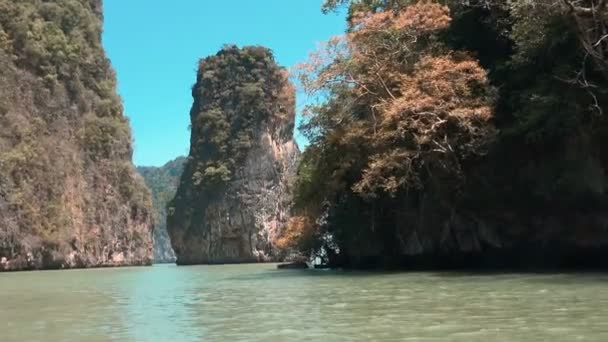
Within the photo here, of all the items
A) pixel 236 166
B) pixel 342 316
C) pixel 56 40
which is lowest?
pixel 342 316

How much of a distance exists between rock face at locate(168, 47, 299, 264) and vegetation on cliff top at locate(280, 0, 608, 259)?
42.1 metres

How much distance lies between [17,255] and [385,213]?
95.6ft

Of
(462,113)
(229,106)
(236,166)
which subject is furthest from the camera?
(229,106)

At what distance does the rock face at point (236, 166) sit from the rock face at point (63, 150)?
19.2 ft

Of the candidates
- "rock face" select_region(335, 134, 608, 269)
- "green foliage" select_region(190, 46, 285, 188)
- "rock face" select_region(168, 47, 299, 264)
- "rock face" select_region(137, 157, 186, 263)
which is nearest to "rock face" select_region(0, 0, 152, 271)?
"rock face" select_region(168, 47, 299, 264)

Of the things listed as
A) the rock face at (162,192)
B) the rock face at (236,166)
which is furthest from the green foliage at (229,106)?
the rock face at (162,192)

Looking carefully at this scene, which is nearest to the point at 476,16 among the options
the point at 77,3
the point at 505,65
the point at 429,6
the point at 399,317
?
the point at 429,6

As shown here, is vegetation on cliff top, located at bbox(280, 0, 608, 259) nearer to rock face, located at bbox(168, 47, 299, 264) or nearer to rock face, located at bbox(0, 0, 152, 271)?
rock face, located at bbox(0, 0, 152, 271)

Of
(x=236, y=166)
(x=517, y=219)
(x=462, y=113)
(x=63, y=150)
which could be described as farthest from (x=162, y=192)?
(x=462, y=113)

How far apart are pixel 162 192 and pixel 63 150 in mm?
84724

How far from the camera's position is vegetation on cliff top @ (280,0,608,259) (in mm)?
15062

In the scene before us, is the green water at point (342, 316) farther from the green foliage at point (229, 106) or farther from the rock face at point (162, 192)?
the rock face at point (162, 192)

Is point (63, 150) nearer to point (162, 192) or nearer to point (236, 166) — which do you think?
point (236, 166)

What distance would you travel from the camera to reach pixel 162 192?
136m
